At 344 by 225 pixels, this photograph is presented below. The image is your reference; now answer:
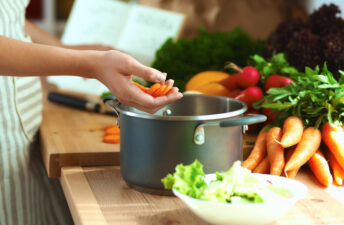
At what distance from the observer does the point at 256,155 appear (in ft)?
3.92

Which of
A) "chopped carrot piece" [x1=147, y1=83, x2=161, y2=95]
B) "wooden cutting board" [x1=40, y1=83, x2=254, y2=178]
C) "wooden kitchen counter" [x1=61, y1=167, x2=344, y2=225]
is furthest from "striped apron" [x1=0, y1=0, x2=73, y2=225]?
"chopped carrot piece" [x1=147, y1=83, x2=161, y2=95]

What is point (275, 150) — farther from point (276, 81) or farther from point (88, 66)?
point (88, 66)

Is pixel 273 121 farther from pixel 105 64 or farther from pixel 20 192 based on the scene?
pixel 20 192

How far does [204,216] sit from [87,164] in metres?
0.48

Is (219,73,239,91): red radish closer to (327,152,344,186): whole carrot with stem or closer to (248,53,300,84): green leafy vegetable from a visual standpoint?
(248,53,300,84): green leafy vegetable

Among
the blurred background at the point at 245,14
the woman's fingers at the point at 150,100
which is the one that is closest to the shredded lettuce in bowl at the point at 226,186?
the woman's fingers at the point at 150,100

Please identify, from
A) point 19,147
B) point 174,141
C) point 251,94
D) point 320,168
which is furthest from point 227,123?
point 19,147

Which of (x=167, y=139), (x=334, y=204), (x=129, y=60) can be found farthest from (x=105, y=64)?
(x=334, y=204)

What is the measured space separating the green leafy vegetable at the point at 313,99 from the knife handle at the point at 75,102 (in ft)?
2.21

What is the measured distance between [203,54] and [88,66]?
870mm

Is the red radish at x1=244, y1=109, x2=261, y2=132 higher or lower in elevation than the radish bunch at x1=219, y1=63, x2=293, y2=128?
lower

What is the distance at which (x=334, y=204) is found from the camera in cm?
99

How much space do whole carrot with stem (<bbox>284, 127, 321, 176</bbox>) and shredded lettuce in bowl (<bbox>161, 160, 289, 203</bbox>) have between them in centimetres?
24

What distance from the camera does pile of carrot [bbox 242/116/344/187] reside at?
112cm
